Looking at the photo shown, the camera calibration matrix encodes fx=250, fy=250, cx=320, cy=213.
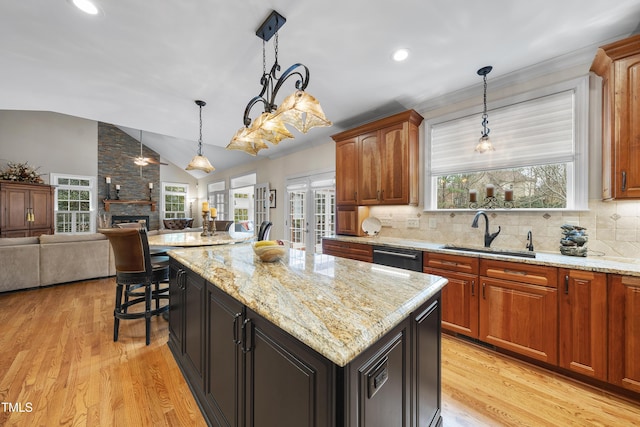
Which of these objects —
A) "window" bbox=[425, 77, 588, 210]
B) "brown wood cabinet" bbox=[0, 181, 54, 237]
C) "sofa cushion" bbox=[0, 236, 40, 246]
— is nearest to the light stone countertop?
"window" bbox=[425, 77, 588, 210]

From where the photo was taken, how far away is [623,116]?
72.8 inches

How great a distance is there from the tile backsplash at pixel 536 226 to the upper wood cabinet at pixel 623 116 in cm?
33

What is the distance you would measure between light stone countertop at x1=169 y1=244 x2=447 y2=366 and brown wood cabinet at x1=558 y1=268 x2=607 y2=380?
1.28m

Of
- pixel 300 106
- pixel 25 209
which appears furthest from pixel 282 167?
pixel 25 209

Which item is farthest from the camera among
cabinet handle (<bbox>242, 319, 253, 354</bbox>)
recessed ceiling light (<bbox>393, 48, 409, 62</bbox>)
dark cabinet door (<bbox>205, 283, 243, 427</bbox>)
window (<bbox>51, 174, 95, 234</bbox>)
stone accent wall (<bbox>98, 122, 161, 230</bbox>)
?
stone accent wall (<bbox>98, 122, 161, 230</bbox>)

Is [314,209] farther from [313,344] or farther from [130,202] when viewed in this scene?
[130,202]

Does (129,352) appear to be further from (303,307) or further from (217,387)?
(303,307)

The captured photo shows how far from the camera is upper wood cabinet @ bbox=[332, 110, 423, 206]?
3107mm

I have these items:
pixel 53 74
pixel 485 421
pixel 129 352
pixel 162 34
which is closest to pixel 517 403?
pixel 485 421

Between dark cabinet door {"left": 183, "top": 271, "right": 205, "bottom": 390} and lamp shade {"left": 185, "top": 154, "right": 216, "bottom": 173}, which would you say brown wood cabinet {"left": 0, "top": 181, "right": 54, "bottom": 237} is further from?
dark cabinet door {"left": 183, "top": 271, "right": 205, "bottom": 390}

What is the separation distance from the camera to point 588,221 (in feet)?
7.32

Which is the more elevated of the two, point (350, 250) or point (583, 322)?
point (350, 250)

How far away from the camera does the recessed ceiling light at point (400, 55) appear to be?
224 centimetres

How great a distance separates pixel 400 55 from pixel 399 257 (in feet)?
6.56
